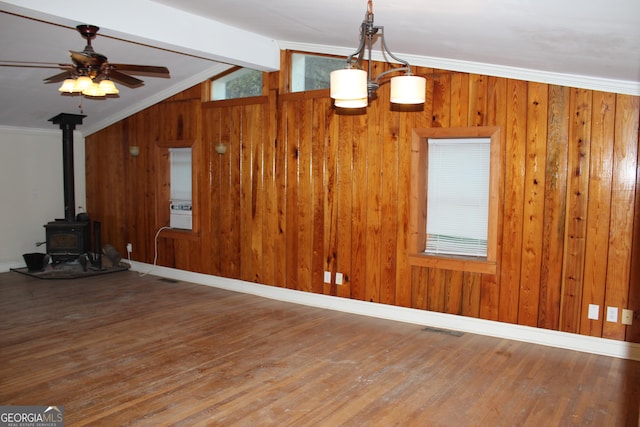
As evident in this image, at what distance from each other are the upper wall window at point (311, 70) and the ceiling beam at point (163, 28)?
9.1 inches

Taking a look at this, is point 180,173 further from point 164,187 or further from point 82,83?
point 82,83

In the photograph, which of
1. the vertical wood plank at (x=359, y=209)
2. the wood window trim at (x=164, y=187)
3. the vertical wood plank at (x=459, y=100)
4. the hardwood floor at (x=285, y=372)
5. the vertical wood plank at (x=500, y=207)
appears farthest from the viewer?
the wood window trim at (x=164, y=187)

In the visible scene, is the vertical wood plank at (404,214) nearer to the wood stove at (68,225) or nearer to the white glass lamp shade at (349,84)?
the white glass lamp shade at (349,84)

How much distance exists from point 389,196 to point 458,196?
680 millimetres

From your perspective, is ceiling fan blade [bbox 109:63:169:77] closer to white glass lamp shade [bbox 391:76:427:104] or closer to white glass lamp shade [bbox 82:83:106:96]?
white glass lamp shade [bbox 82:83:106:96]

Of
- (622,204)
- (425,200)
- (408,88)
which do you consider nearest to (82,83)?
(408,88)

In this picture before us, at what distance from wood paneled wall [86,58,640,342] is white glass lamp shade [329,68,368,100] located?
7.18 feet

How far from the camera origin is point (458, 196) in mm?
4801

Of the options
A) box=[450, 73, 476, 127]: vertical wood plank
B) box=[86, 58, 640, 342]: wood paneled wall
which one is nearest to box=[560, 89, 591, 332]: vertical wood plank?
box=[86, 58, 640, 342]: wood paneled wall

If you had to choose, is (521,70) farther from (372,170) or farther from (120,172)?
(120,172)

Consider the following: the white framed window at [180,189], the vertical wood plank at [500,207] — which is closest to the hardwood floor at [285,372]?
the vertical wood plank at [500,207]

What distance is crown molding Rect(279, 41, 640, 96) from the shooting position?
3943 mm

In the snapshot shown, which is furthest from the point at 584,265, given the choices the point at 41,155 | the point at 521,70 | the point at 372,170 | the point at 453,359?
the point at 41,155

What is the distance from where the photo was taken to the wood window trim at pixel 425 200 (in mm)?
4504
